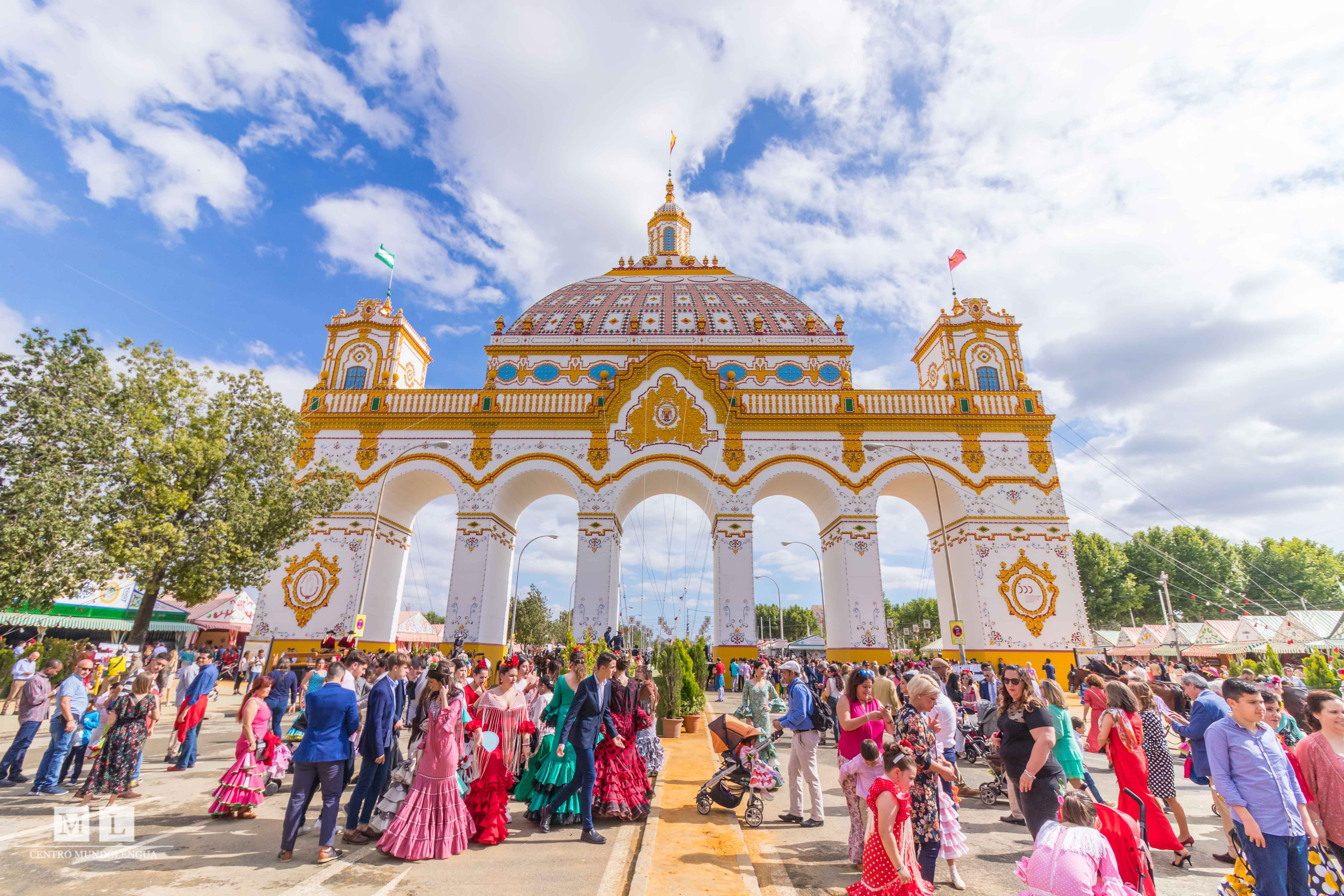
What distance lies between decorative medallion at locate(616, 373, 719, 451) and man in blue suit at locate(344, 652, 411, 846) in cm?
1831

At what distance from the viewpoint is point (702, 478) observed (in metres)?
24.5

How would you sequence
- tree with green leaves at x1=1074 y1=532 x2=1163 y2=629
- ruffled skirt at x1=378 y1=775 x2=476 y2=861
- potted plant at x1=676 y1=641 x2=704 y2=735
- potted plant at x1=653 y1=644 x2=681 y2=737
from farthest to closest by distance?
Answer: 1. tree with green leaves at x1=1074 y1=532 x2=1163 y2=629
2. potted plant at x1=676 y1=641 x2=704 y2=735
3. potted plant at x1=653 y1=644 x2=681 y2=737
4. ruffled skirt at x1=378 y1=775 x2=476 y2=861

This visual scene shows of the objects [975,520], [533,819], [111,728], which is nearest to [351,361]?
[111,728]

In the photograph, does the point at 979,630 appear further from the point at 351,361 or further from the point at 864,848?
the point at 351,361

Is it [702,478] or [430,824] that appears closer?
[430,824]

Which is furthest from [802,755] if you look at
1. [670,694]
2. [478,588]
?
[478,588]

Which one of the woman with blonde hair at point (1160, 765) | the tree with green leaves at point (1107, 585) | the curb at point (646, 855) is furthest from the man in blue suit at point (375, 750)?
the tree with green leaves at point (1107, 585)

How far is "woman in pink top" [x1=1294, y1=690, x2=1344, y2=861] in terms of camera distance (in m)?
4.38

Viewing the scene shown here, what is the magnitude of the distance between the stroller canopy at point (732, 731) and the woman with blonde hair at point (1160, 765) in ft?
14.0

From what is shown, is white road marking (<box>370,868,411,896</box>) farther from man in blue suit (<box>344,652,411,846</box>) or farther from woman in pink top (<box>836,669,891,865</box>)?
woman in pink top (<box>836,669,891,865</box>)

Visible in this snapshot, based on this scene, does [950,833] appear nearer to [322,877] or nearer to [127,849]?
[322,877]

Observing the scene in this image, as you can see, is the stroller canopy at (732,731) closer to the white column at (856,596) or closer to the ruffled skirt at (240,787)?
the ruffled skirt at (240,787)

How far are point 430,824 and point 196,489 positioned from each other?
15.4 metres

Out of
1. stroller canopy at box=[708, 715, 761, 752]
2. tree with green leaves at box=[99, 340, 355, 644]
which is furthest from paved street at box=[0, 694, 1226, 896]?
tree with green leaves at box=[99, 340, 355, 644]
